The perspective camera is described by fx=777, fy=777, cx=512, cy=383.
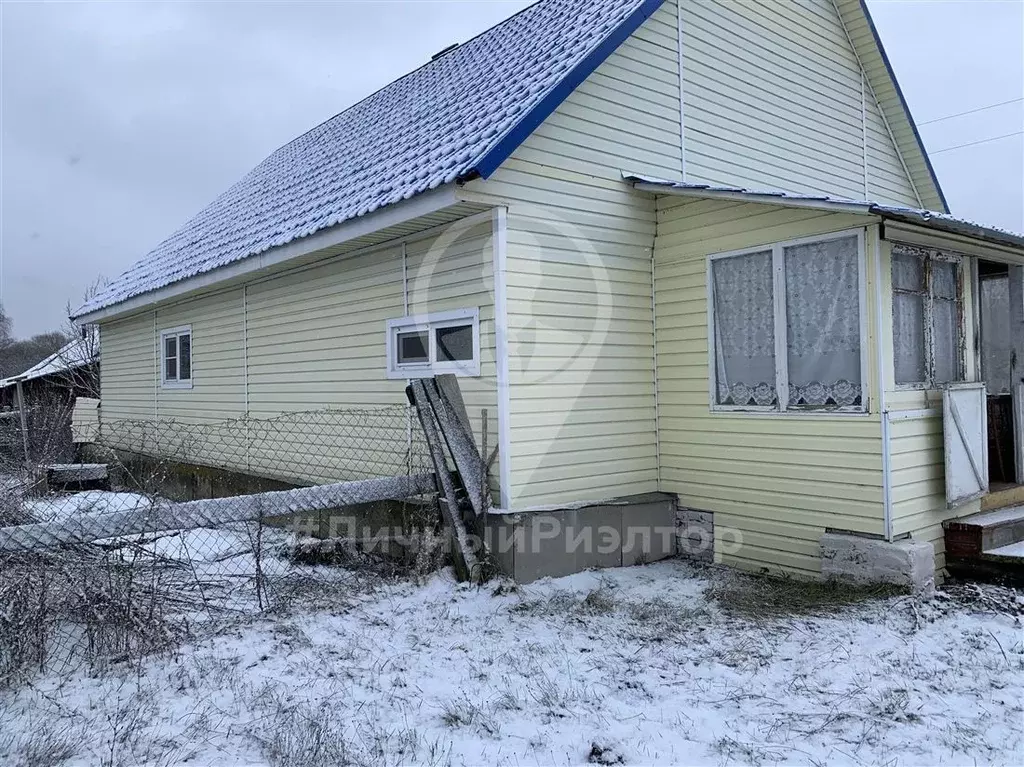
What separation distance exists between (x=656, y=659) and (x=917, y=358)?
3.83 metres

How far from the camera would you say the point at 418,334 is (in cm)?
789

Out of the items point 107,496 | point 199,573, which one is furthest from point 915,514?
point 107,496

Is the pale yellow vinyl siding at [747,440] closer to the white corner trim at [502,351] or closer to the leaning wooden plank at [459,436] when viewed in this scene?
the white corner trim at [502,351]

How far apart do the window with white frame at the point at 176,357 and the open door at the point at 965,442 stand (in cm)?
1057

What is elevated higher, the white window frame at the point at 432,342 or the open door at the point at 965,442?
the white window frame at the point at 432,342

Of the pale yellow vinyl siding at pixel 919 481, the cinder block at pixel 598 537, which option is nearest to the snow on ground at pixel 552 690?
the pale yellow vinyl siding at pixel 919 481

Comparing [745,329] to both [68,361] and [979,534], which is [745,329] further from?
[68,361]

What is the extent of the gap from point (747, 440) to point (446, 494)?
2835 mm

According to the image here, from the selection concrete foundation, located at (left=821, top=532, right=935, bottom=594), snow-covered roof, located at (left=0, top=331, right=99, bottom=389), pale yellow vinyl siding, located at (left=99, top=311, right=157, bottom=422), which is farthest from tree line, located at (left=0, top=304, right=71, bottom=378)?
concrete foundation, located at (left=821, top=532, right=935, bottom=594)

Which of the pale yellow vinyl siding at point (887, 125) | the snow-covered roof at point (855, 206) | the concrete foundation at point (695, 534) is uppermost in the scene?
the pale yellow vinyl siding at point (887, 125)

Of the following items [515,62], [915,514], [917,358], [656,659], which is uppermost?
[515,62]

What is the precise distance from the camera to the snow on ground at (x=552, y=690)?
11.9 feet

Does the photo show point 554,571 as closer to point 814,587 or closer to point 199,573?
point 814,587

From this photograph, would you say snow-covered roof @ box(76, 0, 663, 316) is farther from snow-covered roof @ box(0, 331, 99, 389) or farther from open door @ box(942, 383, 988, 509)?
snow-covered roof @ box(0, 331, 99, 389)
